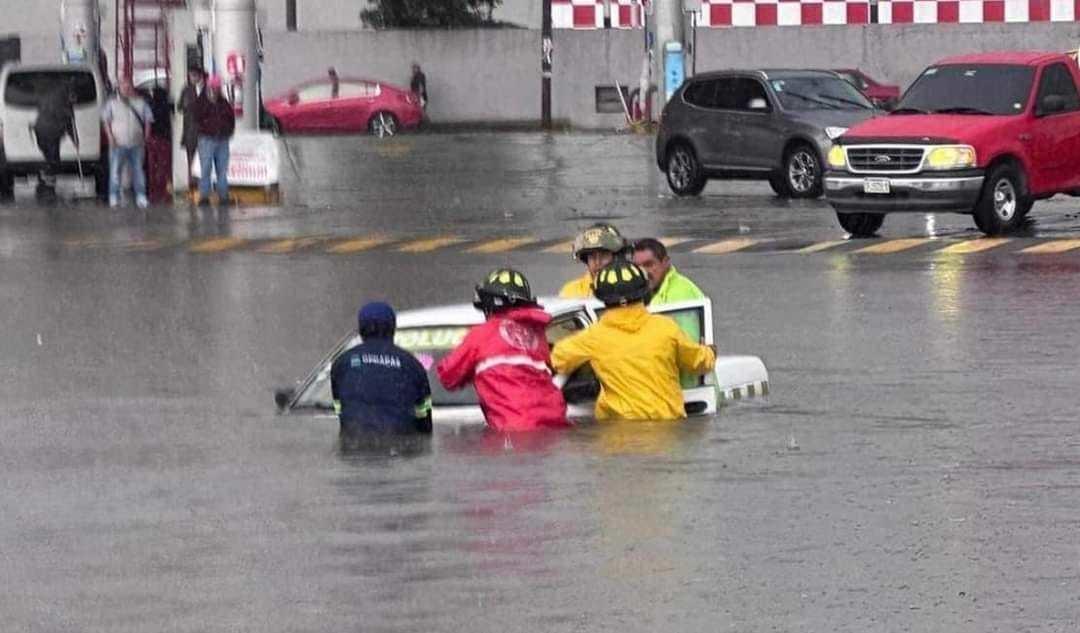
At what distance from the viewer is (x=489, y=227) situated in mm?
27656

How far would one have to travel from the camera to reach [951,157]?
24406mm

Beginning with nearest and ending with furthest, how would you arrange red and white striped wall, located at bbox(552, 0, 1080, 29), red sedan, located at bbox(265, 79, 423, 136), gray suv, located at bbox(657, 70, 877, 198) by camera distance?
gray suv, located at bbox(657, 70, 877, 198) → red and white striped wall, located at bbox(552, 0, 1080, 29) → red sedan, located at bbox(265, 79, 423, 136)

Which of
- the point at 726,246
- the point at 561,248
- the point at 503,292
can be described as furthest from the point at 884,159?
the point at 503,292

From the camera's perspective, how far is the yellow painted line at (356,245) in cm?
2459

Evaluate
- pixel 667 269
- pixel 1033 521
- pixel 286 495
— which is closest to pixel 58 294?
pixel 667 269

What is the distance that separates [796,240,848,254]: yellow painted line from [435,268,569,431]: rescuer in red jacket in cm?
1157

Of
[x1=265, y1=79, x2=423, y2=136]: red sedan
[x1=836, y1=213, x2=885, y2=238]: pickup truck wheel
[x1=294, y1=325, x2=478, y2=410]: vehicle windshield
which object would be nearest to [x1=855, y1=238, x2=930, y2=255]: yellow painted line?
[x1=836, y1=213, x2=885, y2=238]: pickup truck wheel

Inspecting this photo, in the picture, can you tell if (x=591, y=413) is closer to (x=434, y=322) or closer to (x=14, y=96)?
(x=434, y=322)

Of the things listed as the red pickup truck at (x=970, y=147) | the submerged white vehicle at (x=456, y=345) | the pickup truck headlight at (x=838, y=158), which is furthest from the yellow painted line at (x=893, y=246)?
the submerged white vehicle at (x=456, y=345)

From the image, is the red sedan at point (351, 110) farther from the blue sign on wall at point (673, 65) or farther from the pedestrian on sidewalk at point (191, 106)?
the pedestrian on sidewalk at point (191, 106)

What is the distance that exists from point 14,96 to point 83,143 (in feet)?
3.47

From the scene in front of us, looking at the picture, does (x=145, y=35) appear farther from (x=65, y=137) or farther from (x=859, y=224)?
(x=859, y=224)

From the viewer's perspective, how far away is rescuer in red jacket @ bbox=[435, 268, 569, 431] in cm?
1209

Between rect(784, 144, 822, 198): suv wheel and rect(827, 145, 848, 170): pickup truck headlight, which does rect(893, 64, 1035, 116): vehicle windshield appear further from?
rect(784, 144, 822, 198): suv wheel
